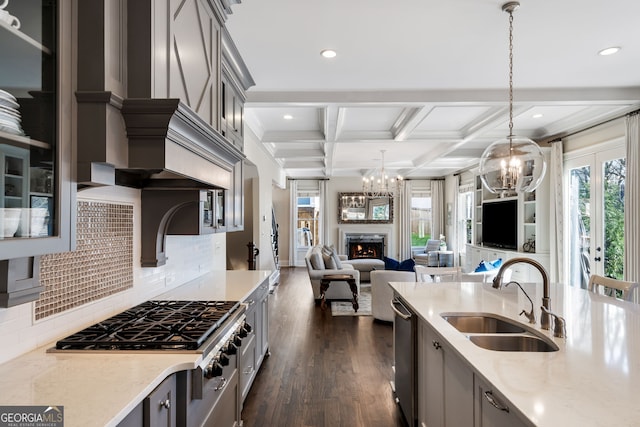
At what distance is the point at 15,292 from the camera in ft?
3.74

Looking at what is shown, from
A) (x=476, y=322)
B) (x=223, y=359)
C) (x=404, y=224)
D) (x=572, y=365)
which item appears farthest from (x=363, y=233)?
(x=572, y=365)

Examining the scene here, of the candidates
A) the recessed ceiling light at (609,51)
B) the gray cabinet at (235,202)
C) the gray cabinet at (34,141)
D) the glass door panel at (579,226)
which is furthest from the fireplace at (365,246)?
the gray cabinet at (34,141)

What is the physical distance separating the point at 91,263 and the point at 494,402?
1.81m

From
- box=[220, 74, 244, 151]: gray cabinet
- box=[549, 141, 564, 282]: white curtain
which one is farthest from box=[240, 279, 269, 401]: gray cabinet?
box=[549, 141, 564, 282]: white curtain

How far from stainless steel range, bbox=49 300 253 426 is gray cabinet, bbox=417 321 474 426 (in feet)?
3.38

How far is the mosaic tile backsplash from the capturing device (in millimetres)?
1459

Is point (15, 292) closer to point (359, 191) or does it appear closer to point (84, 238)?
point (84, 238)

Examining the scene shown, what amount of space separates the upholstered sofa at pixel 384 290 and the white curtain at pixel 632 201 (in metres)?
2.39

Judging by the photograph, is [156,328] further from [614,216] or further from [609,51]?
[614,216]

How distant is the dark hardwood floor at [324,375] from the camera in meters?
2.56

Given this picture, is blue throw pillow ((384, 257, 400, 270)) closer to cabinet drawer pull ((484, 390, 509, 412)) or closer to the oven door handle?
the oven door handle

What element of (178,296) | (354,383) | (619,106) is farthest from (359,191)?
(178,296)

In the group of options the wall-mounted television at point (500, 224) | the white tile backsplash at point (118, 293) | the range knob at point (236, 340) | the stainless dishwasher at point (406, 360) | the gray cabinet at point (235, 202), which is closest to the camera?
the white tile backsplash at point (118, 293)

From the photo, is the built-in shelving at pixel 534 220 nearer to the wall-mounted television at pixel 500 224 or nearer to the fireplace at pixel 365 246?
the wall-mounted television at pixel 500 224
